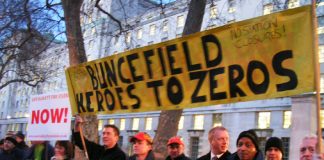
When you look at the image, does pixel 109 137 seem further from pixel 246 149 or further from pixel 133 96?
pixel 246 149

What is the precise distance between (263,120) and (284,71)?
33664 mm

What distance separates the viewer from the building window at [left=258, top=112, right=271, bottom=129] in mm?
36406

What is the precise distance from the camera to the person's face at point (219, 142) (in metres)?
5.05

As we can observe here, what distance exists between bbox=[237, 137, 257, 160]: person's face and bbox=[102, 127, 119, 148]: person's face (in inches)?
64.9

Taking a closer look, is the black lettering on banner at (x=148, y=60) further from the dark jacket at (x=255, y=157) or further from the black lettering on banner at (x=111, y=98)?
the dark jacket at (x=255, y=157)

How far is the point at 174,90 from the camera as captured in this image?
5156mm

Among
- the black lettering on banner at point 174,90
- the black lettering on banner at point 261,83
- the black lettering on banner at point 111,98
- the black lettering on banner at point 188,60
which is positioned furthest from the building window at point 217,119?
the black lettering on banner at point 261,83

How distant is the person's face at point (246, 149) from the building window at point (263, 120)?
32.6m

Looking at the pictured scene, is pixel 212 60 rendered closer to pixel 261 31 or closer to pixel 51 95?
pixel 261 31

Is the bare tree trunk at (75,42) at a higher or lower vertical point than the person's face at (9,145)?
higher

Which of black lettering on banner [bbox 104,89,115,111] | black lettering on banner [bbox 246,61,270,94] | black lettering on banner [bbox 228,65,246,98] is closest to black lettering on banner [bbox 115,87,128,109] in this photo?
black lettering on banner [bbox 104,89,115,111]

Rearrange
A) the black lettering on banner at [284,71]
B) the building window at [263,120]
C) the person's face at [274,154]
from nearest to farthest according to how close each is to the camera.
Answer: the black lettering on banner at [284,71], the person's face at [274,154], the building window at [263,120]

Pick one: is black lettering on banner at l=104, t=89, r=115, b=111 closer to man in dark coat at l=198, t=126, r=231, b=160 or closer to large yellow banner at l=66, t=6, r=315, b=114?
large yellow banner at l=66, t=6, r=315, b=114

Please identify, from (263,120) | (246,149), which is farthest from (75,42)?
(263,120)
